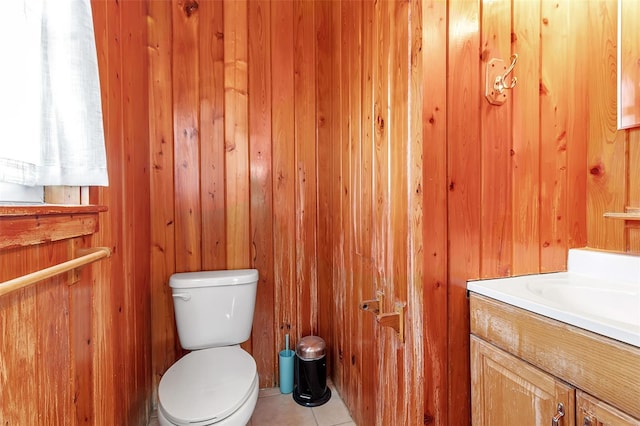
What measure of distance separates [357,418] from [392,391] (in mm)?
536

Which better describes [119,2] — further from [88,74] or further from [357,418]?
[357,418]

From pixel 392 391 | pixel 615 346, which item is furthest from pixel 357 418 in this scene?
pixel 615 346

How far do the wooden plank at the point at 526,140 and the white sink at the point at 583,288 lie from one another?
12 cm

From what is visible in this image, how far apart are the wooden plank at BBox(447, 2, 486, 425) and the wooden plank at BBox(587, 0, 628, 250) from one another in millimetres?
509

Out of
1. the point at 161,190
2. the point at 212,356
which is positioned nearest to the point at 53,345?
the point at 212,356

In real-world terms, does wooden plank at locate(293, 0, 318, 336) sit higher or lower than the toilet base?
higher

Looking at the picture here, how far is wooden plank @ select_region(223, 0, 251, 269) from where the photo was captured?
1857mm

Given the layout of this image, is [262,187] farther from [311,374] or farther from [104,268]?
[311,374]

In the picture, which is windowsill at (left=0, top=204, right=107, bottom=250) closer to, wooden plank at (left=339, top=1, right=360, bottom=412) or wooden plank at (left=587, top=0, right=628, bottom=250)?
wooden plank at (left=339, top=1, right=360, bottom=412)

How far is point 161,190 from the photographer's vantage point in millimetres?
1787

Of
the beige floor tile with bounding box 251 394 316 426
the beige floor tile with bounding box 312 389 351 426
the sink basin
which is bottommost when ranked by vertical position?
the beige floor tile with bounding box 251 394 316 426

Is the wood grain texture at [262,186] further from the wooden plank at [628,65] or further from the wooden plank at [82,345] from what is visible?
the wooden plank at [628,65]

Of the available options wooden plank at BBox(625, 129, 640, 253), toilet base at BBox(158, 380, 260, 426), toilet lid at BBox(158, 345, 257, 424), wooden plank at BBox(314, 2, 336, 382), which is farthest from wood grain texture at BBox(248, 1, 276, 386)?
wooden plank at BBox(625, 129, 640, 253)

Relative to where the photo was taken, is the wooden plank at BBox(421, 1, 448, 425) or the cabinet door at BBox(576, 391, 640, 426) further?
the wooden plank at BBox(421, 1, 448, 425)
